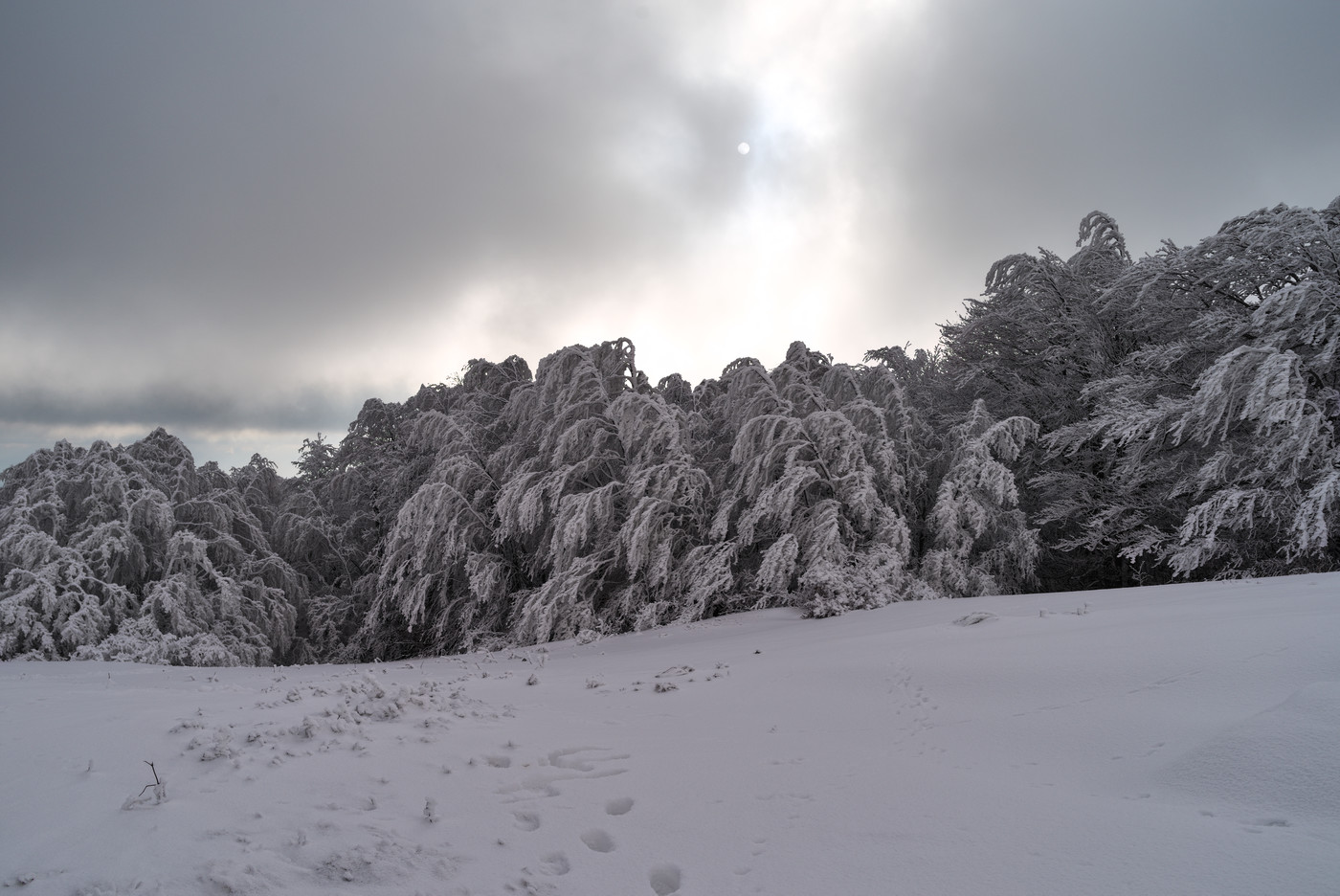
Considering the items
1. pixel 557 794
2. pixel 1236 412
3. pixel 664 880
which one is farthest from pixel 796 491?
pixel 664 880

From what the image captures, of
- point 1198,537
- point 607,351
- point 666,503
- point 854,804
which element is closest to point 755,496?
point 666,503

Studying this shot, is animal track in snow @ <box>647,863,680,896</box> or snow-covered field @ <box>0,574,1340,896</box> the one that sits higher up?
snow-covered field @ <box>0,574,1340,896</box>

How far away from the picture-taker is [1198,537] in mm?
9594

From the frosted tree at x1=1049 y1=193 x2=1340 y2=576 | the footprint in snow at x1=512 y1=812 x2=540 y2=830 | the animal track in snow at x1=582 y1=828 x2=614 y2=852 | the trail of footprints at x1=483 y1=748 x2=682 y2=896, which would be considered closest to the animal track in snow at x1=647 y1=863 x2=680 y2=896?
the trail of footprints at x1=483 y1=748 x2=682 y2=896

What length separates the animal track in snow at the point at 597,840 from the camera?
2.68 m

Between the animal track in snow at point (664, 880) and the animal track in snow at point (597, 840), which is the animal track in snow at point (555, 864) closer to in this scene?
the animal track in snow at point (597, 840)

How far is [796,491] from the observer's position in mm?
9562

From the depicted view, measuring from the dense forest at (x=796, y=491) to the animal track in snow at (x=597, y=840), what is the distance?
5802 millimetres

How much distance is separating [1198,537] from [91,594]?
16251mm

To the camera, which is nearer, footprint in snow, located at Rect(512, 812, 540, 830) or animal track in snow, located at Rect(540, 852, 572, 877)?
animal track in snow, located at Rect(540, 852, 572, 877)

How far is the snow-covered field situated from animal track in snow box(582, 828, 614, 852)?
0.7 inches

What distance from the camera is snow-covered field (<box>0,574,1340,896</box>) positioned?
2182mm

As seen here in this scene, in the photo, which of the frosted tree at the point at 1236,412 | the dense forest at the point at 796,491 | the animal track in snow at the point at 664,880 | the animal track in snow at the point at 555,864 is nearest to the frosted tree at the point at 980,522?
the dense forest at the point at 796,491

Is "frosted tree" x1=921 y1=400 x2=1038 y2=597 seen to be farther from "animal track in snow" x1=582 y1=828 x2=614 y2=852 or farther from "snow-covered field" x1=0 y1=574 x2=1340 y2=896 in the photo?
"animal track in snow" x1=582 y1=828 x2=614 y2=852
